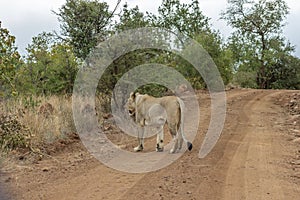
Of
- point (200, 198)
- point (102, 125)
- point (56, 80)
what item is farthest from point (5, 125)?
point (56, 80)

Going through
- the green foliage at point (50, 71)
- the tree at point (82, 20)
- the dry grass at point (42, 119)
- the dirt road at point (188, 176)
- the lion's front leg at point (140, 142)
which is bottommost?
the dirt road at point (188, 176)

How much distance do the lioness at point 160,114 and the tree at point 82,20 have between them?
9201 millimetres

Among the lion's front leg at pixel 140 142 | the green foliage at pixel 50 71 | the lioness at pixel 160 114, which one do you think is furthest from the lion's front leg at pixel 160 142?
the green foliage at pixel 50 71

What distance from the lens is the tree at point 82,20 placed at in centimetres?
1784

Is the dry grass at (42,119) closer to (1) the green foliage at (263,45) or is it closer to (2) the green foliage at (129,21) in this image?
(2) the green foliage at (129,21)

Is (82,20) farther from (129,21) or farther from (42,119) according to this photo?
(42,119)

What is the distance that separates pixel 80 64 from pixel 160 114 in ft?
28.8

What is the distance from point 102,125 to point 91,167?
4993 mm

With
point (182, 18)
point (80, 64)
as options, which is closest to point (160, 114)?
point (80, 64)

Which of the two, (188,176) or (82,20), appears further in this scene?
(82,20)

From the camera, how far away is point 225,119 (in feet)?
42.7

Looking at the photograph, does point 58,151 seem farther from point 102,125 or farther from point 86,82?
point 86,82

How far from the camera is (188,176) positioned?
21.7 ft

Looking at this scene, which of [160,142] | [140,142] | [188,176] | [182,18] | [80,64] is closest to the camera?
[188,176]
